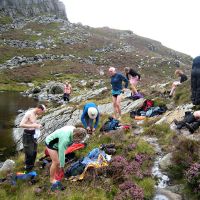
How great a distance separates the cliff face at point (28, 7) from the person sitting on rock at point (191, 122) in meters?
131

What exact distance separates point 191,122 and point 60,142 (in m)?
6.10

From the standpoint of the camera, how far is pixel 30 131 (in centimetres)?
1378

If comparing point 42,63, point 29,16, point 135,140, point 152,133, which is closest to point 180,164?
→ point 135,140

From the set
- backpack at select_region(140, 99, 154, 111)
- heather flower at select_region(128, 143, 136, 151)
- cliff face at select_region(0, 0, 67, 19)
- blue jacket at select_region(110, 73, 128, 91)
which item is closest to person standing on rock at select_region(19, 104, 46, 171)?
heather flower at select_region(128, 143, 136, 151)

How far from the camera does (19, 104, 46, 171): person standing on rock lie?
1344cm

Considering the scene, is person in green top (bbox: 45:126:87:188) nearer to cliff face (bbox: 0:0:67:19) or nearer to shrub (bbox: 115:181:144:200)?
shrub (bbox: 115:181:144:200)

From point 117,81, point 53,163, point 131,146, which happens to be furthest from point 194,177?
point 117,81

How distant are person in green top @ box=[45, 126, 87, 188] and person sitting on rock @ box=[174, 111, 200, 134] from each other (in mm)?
4754

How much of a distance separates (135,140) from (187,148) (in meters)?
3.00

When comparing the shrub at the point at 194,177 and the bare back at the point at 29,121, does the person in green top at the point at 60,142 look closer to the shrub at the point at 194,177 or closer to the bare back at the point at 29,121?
the bare back at the point at 29,121

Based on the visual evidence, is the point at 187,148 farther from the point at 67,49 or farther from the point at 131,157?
the point at 67,49

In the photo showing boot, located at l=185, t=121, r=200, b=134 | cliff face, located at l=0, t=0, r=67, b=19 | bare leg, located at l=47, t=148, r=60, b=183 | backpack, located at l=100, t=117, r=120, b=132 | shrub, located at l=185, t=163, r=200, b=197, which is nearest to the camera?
shrub, located at l=185, t=163, r=200, b=197

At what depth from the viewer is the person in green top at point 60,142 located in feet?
38.8

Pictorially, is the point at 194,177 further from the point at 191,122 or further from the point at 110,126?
the point at 110,126
